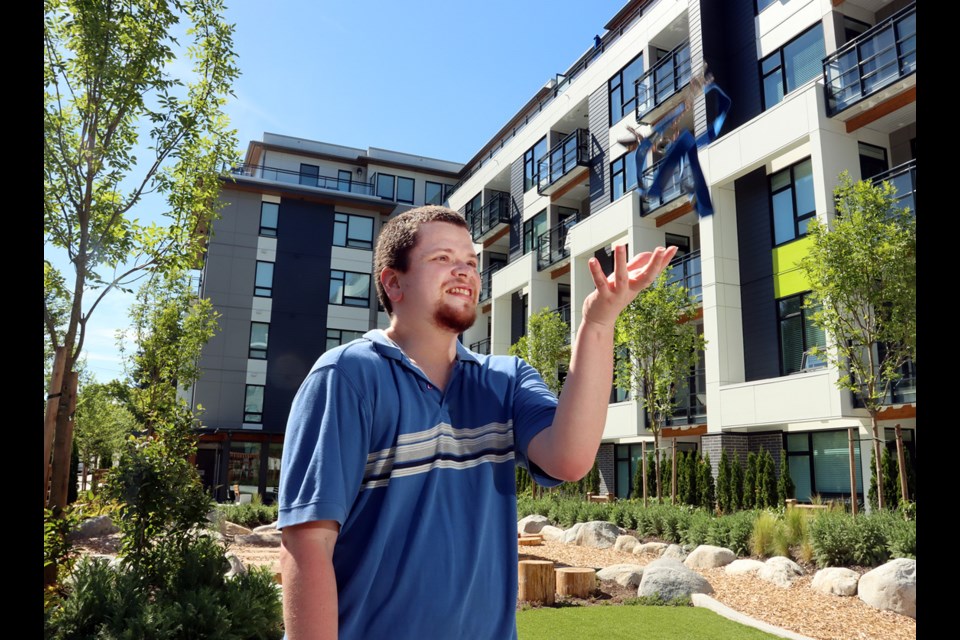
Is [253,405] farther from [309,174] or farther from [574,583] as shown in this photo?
[574,583]

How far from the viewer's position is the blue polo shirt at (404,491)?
1.79m

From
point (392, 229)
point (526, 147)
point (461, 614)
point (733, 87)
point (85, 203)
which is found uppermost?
point (526, 147)

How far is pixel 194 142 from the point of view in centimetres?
855

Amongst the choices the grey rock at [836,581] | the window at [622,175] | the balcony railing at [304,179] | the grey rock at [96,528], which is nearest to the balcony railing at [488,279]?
the balcony railing at [304,179]

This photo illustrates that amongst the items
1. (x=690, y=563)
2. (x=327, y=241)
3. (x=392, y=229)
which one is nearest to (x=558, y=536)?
(x=690, y=563)

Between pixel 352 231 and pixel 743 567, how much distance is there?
99.1 feet

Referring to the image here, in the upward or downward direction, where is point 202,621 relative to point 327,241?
downward

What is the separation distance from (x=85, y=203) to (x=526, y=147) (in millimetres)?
26772

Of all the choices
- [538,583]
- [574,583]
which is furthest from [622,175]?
[538,583]

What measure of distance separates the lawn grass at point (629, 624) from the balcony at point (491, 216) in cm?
2570

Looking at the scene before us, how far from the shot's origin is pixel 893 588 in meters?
9.09
